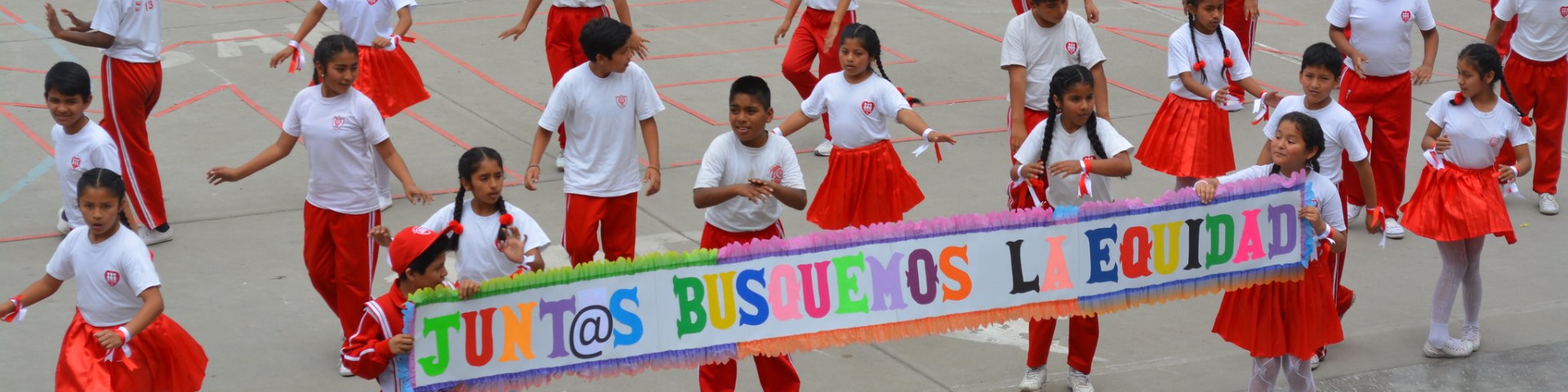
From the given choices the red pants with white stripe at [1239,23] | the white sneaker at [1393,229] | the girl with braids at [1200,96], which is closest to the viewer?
the girl with braids at [1200,96]

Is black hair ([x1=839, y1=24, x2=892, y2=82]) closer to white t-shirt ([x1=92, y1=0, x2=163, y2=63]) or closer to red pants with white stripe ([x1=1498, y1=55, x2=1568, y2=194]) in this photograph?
white t-shirt ([x1=92, y1=0, x2=163, y2=63])

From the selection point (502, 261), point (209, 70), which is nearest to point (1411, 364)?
point (502, 261)

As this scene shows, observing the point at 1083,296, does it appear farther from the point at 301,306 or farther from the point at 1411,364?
the point at 301,306

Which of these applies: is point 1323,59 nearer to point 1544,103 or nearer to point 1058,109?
point 1058,109

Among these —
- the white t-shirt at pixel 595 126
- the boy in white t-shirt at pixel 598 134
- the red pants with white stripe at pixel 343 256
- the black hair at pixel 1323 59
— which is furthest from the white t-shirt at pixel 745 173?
the black hair at pixel 1323 59

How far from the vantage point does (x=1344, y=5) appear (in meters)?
9.07

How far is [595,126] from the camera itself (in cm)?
704

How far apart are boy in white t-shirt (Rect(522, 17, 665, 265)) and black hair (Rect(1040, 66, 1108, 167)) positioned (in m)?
1.77

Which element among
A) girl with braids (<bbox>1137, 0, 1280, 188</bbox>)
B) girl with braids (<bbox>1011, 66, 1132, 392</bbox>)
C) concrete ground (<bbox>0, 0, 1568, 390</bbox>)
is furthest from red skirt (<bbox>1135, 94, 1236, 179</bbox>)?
girl with braids (<bbox>1011, 66, 1132, 392</bbox>)

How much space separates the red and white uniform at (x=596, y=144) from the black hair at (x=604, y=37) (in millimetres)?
145

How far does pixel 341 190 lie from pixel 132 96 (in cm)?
259

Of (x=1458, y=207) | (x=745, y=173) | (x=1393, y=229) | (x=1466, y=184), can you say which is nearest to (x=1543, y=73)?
(x=1393, y=229)

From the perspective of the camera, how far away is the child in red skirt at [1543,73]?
375 inches

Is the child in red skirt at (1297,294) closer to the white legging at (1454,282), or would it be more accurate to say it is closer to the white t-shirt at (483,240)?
the white legging at (1454,282)
